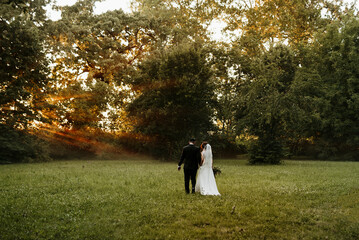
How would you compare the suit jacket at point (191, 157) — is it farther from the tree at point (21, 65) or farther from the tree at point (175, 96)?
the tree at point (175, 96)

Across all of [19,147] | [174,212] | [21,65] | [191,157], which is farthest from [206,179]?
[19,147]

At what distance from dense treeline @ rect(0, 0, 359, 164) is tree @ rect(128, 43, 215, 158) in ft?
0.46

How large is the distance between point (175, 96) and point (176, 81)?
1.81 m

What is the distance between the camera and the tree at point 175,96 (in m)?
34.0

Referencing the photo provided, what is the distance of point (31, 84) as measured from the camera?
88.0 feet

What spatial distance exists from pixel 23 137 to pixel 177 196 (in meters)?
25.5

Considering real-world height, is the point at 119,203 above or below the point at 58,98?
below

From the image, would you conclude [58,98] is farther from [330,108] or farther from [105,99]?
[330,108]

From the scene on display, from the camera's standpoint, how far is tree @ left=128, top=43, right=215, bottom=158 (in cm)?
3403

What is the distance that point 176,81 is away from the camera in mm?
33875

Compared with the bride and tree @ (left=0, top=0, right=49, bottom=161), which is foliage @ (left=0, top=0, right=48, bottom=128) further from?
the bride

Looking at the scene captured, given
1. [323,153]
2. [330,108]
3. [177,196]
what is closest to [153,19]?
[330,108]

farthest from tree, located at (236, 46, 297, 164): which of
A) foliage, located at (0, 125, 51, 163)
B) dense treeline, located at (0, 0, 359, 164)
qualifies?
foliage, located at (0, 125, 51, 163)

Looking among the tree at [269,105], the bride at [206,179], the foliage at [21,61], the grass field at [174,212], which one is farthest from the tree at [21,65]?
the tree at [269,105]
